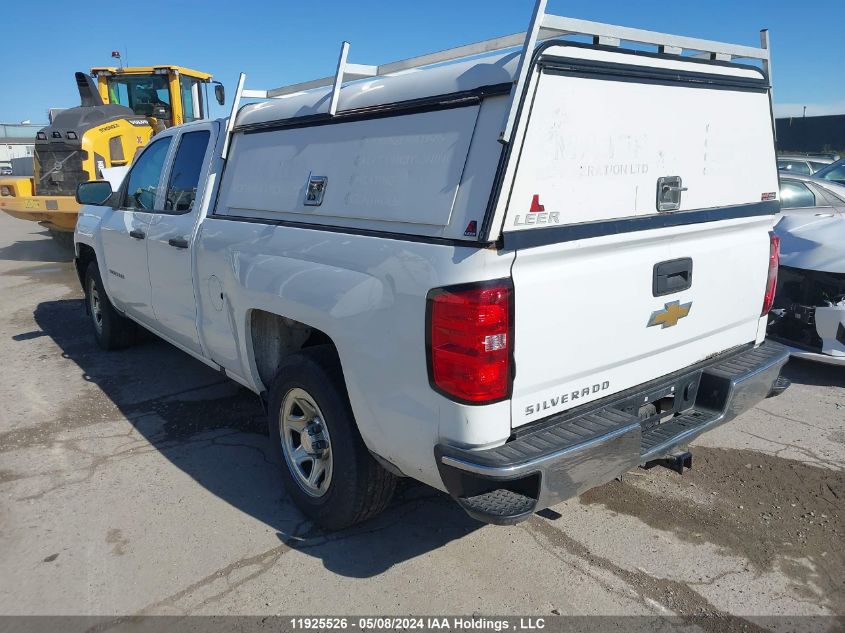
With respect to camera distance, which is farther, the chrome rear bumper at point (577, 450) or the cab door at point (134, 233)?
the cab door at point (134, 233)

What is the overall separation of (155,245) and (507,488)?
10.8ft

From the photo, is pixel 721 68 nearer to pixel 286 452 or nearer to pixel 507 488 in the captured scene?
pixel 507 488

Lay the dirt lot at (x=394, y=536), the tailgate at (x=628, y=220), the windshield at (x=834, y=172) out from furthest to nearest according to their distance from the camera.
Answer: the windshield at (x=834, y=172)
the dirt lot at (x=394, y=536)
the tailgate at (x=628, y=220)

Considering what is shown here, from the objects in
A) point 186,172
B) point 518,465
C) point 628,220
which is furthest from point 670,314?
point 186,172

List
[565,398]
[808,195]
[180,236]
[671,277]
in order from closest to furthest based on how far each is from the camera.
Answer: [565,398] < [671,277] < [180,236] < [808,195]

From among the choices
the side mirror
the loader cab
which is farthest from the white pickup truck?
the loader cab

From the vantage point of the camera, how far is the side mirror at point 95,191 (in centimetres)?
575

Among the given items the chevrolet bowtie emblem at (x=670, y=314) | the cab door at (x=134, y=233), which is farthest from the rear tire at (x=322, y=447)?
the cab door at (x=134, y=233)

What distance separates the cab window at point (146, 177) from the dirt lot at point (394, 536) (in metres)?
1.68

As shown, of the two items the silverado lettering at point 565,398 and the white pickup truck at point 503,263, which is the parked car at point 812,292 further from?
the silverado lettering at point 565,398

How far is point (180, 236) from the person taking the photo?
4270 mm

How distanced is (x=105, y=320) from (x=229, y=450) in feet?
9.13

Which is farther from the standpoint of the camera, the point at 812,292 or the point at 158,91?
the point at 158,91

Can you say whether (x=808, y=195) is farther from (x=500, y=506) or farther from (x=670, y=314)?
(x=500, y=506)
